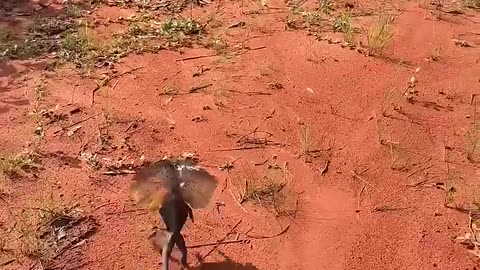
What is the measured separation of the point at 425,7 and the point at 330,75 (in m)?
1.55

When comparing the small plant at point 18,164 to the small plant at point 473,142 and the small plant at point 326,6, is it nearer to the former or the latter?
the small plant at point 473,142

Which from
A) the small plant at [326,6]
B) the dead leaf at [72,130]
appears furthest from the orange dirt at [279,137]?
the small plant at [326,6]

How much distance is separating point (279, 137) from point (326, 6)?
2045mm

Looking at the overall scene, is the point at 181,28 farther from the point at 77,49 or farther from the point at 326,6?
the point at 326,6

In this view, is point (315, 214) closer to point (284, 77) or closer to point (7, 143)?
point (284, 77)

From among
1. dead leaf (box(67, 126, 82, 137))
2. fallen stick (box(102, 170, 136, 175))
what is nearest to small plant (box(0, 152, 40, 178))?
dead leaf (box(67, 126, 82, 137))

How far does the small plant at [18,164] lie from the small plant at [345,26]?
278cm

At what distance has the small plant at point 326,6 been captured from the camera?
571cm

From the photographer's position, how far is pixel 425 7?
19.0ft

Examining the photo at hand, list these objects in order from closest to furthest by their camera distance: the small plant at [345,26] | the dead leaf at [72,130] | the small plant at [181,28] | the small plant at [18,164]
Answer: the small plant at [18,164] → the dead leaf at [72,130] → the small plant at [345,26] → the small plant at [181,28]

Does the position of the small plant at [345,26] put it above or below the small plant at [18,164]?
above

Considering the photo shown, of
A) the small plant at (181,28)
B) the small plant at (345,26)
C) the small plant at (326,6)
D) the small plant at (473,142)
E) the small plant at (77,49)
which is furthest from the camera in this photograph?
the small plant at (326,6)

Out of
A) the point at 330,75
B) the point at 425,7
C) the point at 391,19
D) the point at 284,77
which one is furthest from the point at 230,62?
the point at 425,7

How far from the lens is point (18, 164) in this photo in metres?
3.89
